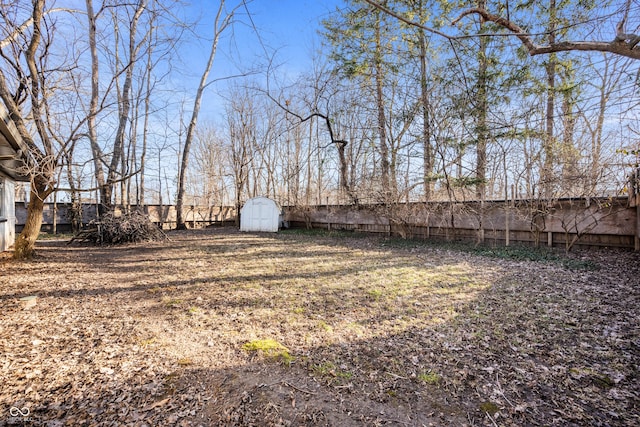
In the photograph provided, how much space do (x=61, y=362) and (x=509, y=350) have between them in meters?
3.50

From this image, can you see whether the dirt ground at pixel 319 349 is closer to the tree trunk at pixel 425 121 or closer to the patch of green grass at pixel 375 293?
the patch of green grass at pixel 375 293

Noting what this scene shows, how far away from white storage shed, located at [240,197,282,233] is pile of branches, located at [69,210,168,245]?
14.8 ft

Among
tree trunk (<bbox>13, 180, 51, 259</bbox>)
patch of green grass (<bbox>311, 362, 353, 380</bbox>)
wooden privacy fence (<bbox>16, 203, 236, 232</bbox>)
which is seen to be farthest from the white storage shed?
patch of green grass (<bbox>311, 362, 353, 380</bbox>)

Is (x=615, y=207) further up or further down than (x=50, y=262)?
further up

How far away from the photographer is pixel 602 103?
5070mm

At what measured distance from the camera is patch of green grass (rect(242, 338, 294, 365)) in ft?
7.40

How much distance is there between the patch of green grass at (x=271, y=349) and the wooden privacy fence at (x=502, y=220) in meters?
6.70

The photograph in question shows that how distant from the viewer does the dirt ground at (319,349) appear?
1.69 meters

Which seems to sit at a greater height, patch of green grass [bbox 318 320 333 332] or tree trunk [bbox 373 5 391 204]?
tree trunk [bbox 373 5 391 204]

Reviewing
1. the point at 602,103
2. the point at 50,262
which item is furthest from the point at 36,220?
the point at 602,103

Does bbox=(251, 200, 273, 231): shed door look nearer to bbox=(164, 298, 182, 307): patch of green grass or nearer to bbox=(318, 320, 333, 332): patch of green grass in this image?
bbox=(164, 298, 182, 307): patch of green grass

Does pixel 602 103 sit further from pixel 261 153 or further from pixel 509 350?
pixel 261 153

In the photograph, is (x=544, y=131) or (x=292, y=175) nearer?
(x=544, y=131)

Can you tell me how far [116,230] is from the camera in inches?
316
